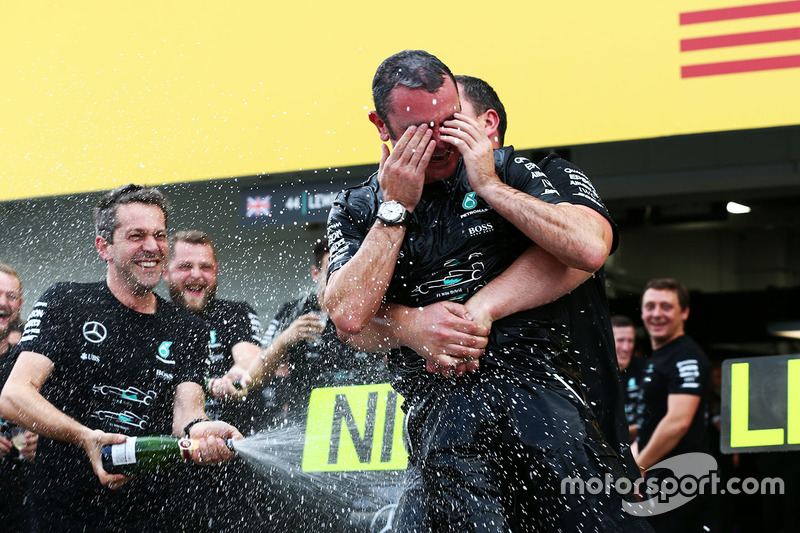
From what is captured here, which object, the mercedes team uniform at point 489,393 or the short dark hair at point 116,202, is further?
the short dark hair at point 116,202

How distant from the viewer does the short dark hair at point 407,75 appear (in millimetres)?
2791

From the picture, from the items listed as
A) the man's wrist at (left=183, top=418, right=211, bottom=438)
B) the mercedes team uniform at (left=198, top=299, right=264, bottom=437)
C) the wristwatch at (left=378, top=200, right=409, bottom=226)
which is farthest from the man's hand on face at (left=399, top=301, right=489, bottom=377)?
the mercedes team uniform at (left=198, top=299, right=264, bottom=437)

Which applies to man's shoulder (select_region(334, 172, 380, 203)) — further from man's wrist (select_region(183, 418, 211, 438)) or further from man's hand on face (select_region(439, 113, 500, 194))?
man's wrist (select_region(183, 418, 211, 438))

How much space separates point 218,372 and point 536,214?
9.47 ft

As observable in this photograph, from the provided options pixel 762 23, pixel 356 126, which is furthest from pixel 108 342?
pixel 762 23

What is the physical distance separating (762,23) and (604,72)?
770 mm

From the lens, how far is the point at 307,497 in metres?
5.12

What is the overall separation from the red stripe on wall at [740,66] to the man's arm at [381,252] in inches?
96.3

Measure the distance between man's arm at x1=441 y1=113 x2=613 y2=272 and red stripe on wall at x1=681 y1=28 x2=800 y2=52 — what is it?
226 cm

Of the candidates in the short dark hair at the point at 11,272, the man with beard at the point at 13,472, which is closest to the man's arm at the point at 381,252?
the man with beard at the point at 13,472

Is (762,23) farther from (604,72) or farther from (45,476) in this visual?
(45,476)

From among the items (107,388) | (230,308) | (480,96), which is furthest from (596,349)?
(230,308)

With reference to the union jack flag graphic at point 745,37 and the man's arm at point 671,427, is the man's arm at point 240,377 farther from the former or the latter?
the union jack flag graphic at point 745,37

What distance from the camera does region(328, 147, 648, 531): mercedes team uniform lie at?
2.68 metres
